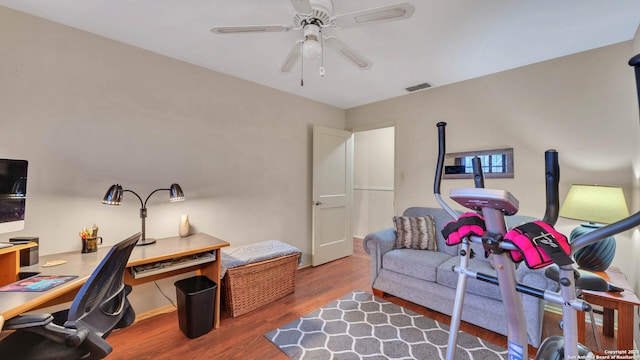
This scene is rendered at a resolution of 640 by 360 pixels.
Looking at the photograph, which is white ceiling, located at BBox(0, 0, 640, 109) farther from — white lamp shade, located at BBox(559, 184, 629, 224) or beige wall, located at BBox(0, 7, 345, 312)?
white lamp shade, located at BBox(559, 184, 629, 224)

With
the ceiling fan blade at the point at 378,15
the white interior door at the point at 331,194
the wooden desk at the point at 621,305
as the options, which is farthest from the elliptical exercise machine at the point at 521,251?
the white interior door at the point at 331,194

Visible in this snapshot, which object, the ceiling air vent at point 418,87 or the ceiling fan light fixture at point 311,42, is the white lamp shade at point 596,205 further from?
the ceiling fan light fixture at point 311,42

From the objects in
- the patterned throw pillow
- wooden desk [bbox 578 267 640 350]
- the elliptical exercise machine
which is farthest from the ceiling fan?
wooden desk [bbox 578 267 640 350]

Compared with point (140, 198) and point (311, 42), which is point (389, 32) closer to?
point (311, 42)

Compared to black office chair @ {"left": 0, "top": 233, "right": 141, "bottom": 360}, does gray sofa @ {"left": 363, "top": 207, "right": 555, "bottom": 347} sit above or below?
below

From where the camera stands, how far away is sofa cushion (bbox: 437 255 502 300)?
6.69ft

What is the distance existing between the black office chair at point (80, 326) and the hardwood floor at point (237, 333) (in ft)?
2.32

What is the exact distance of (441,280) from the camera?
2307 mm

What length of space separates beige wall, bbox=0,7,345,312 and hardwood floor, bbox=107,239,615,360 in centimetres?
34

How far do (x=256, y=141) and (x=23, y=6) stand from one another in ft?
6.59

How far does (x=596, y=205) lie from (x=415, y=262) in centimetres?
140

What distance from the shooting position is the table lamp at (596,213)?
188cm

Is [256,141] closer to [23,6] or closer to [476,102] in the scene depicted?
[23,6]

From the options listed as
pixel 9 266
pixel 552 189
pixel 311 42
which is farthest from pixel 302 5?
pixel 9 266
